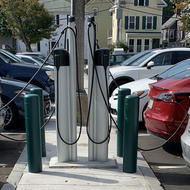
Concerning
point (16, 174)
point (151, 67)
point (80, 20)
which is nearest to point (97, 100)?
point (16, 174)

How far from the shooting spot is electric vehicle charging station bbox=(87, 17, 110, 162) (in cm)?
421

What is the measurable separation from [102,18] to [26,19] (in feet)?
57.0

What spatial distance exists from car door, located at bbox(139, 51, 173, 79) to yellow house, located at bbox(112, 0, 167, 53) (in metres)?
27.5

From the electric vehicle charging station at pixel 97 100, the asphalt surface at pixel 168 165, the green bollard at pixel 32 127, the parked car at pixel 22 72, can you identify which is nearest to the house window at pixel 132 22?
the parked car at pixel 22 72

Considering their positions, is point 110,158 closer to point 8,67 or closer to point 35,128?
point 35,128

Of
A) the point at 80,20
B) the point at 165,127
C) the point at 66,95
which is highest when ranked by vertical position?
the point at 80,20

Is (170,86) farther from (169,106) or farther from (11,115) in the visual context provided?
(11,115)

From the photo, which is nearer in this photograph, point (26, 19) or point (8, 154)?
point (8, 154)

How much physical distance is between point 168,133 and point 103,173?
1277mm

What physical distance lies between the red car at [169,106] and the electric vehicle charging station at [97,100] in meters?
0.98

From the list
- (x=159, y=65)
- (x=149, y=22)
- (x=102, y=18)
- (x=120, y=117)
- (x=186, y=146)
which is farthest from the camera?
(x=102, y=18)

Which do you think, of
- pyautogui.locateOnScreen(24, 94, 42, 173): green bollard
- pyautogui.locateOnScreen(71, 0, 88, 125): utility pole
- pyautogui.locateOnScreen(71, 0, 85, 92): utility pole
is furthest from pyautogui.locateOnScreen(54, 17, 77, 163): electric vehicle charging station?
pyautogui.locateOnScreen(71, 0, 85, 92): utility pole

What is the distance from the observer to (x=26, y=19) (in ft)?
90.6

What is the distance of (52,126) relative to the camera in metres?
6.93
